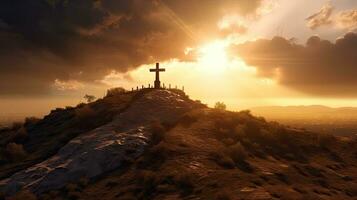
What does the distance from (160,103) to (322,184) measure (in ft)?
73.8

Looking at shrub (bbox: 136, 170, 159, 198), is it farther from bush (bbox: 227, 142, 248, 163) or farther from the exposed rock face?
bush (bbox: 227, 142, 248, 163)

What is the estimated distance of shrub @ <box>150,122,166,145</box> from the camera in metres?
41.7

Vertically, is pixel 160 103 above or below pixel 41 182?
above

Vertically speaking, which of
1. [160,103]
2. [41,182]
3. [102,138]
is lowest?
[41,182]

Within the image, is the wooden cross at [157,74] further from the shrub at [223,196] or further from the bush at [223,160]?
the shrub at [223,196]

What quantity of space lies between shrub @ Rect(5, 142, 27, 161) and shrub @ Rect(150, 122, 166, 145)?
44.3ft

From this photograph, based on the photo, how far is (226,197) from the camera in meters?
28.0

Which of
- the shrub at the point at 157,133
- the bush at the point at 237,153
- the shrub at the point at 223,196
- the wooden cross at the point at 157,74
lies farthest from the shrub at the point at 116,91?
the shrub at the point at 223,196

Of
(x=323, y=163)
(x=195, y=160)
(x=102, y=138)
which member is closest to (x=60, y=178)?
(x=102, y=138)

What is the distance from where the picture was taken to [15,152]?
4478 centimetres

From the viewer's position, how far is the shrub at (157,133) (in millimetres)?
41719

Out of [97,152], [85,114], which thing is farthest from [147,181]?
[85,114]

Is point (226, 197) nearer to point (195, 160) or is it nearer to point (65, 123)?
point (195, 160)

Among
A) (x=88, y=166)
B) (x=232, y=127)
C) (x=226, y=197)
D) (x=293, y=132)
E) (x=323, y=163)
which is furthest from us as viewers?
(x=293, y=132)
